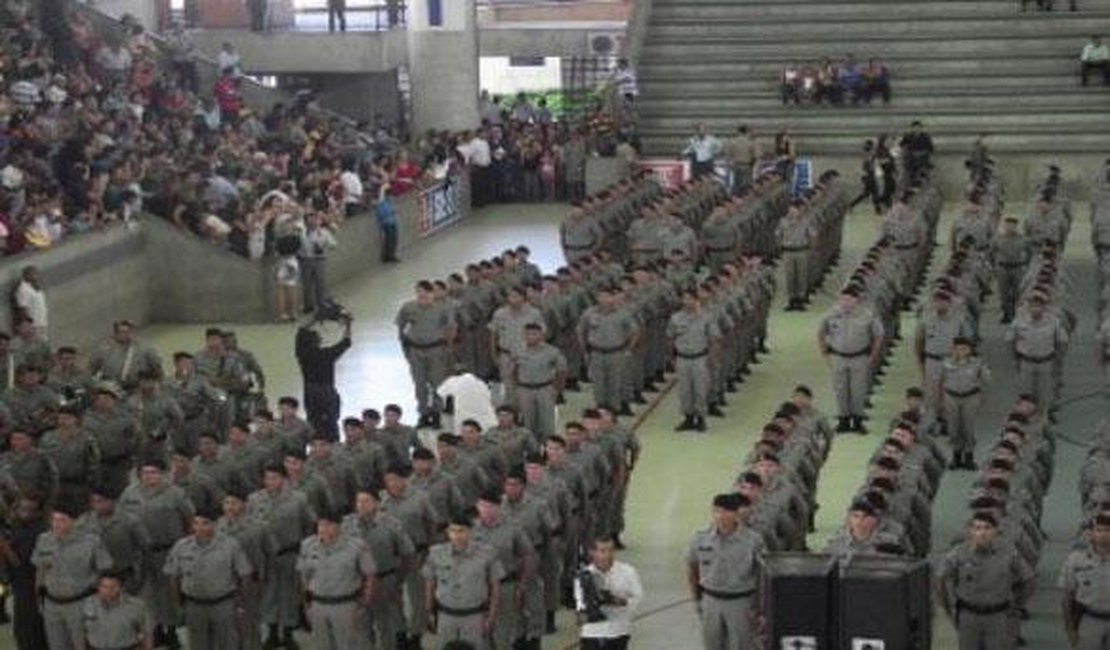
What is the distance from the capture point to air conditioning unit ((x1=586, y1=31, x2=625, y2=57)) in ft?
146

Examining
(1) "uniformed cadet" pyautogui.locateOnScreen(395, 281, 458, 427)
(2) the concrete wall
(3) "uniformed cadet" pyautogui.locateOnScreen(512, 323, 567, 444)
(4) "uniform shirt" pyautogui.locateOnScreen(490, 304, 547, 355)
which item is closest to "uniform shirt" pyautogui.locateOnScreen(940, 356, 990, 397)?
(3) "uniformed cadet" pyautogui.locateOnScreen(512, 323, 567, 444)

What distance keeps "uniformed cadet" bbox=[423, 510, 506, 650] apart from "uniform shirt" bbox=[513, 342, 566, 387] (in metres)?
6.03

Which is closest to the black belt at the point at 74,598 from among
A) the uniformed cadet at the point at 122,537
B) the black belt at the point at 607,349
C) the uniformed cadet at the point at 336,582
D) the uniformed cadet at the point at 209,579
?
the uniformed cadet at the point at 122,537

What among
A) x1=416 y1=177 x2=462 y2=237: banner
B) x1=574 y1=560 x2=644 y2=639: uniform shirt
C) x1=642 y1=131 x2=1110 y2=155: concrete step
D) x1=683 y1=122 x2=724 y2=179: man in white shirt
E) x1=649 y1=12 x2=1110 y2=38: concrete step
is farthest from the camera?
x1=649 y1=12 x2=1110 y2=38: concrete step

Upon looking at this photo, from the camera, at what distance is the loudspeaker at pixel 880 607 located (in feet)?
43.0

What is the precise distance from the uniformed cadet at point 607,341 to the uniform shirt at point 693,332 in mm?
433

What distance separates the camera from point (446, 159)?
3703 centimetres

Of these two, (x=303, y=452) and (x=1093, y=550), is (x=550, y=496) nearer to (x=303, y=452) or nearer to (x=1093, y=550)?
(x=303, y=452)

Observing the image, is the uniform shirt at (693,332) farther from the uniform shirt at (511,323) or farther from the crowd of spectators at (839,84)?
the crowd of spectators at (839,84)

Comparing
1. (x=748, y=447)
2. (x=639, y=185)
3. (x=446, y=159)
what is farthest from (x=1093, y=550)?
(x=446, y=159)

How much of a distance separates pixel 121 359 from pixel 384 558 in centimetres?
614

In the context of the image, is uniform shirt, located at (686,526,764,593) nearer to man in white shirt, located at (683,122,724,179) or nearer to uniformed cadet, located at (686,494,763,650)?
uniformed cadet, located at (686,494,763,650)

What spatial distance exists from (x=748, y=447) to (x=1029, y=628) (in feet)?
18.6

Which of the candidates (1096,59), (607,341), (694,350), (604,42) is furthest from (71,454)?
(604,42)
